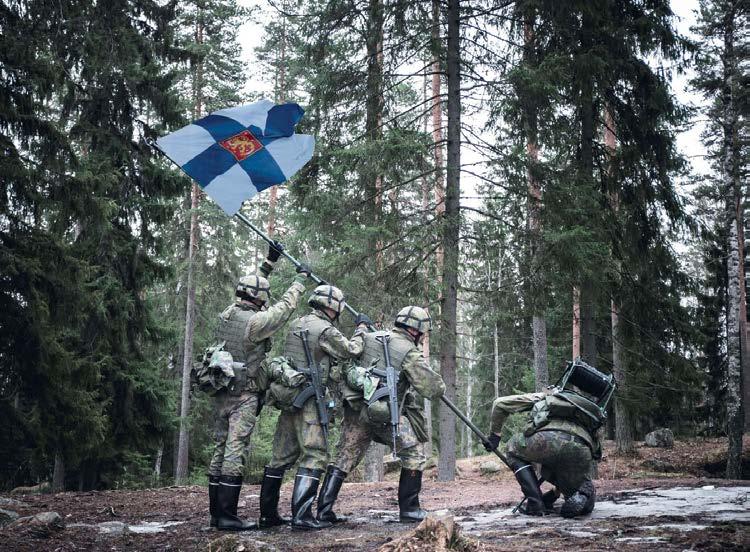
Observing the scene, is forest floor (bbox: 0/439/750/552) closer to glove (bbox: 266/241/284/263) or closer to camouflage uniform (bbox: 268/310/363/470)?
camouflage uniform (bbox: 268/310/363/470)

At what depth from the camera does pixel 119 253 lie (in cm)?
1538

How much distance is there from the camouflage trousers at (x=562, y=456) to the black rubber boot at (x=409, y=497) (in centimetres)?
130

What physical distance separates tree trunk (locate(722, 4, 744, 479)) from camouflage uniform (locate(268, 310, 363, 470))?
1213cm

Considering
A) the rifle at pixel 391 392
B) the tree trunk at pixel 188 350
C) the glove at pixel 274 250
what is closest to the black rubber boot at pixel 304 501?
A: the rifle at pixel 391 392

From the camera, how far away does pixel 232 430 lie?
7.41 m

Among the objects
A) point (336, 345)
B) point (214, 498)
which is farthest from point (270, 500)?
point (336, 345)

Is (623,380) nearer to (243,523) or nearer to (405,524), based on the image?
(405,524)

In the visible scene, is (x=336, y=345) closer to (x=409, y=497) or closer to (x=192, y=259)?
(x=409, y=497)

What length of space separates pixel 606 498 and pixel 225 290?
20.1 meters

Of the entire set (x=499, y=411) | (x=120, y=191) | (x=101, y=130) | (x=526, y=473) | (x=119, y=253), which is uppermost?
(x=101, y=130)

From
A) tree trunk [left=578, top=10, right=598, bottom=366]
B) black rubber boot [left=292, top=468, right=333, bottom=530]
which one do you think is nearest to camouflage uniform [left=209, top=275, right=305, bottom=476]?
black rubber boot [left=292, top=468, right=333, bottom=530]

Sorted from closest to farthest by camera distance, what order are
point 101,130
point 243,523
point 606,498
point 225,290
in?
1. point 243,523
2. point 606,498
3. point 101,130
4. point 225,290

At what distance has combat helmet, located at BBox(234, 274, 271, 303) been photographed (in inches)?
307

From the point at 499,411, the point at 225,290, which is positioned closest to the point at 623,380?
the point at 499,411
